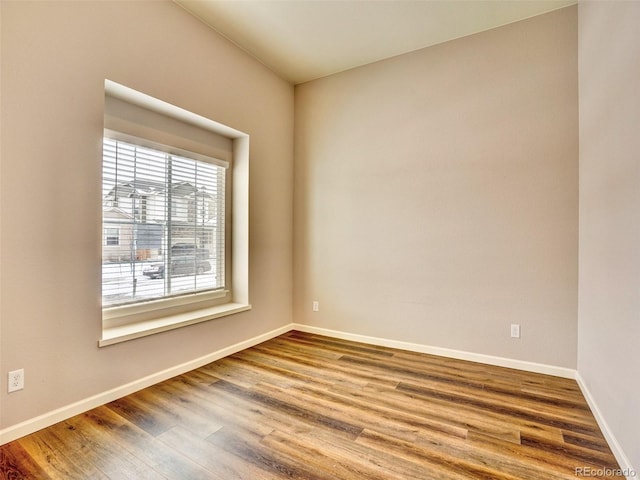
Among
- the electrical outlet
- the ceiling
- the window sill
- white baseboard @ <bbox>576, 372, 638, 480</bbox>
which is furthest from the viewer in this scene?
the ceiling

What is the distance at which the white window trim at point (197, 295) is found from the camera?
8.07ft

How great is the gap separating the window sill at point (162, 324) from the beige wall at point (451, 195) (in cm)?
109

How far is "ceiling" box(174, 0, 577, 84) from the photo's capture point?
8.77 feet

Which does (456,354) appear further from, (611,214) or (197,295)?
(197,295)

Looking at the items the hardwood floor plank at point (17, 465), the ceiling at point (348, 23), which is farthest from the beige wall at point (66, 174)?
the ceiling at point (348, 23)

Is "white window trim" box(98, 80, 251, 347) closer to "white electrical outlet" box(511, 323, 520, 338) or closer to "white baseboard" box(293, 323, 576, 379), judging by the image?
"white baseboard" box(293, 323, 576, 379)

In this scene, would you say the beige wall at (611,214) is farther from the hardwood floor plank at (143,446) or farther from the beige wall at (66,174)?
the beige wall at (66,174)

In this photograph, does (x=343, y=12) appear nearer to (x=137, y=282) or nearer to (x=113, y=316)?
(x=137, y=282)

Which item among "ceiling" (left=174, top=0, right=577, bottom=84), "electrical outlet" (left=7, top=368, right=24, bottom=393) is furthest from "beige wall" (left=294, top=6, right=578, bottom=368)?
"electrical outlet" (left=7, top=368, right=24, bottom=393)

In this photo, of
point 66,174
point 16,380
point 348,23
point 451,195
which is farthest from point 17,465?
point 348,23

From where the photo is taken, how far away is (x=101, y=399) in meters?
2.20

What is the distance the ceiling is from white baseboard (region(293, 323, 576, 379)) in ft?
9.99

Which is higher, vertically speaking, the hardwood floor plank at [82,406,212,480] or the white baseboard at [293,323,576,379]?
the white baseboard at [293,323,576,379]

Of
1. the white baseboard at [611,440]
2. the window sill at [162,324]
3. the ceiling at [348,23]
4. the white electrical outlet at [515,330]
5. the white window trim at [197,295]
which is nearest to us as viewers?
the white baseboard at [611,440]
